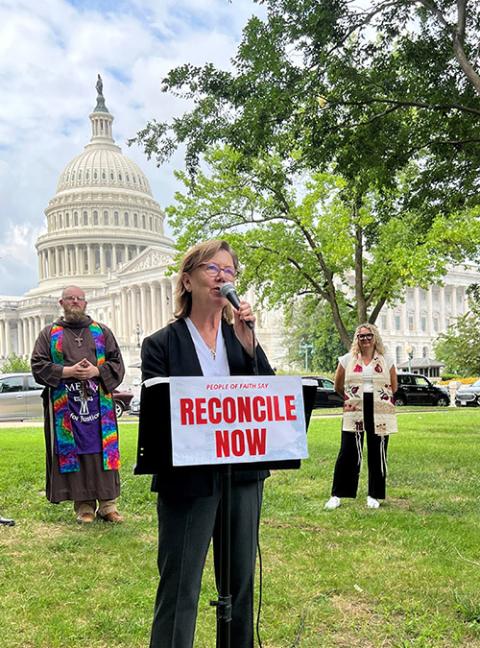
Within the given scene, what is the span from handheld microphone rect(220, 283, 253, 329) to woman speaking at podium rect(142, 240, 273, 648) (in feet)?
0.07

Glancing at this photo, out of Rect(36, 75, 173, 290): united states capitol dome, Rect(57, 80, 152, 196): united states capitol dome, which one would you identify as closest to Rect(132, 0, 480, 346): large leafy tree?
Rect(36, 75, 173, 290): united states capitol dome

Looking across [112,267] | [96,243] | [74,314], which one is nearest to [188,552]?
[74,314]

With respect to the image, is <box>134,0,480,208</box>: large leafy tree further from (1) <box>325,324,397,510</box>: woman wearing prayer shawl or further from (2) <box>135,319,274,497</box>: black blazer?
(2) <box>135,319,274,497</box>: black blazer

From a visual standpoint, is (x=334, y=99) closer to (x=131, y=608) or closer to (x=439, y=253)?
(x=131, y=608)

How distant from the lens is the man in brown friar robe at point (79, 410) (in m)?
6.95

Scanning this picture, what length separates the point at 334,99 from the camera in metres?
11.1

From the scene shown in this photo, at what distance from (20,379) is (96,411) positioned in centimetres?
2175

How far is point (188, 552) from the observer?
304 centimetres

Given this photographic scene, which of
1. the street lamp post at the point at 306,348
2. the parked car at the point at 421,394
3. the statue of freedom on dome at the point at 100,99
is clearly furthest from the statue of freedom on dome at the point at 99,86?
the parked car at the point at 421,394

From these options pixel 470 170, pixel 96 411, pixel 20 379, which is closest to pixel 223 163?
pixel 20 379

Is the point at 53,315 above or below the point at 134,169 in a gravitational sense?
below

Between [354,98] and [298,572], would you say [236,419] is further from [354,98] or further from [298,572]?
[354,98]

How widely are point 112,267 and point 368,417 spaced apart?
12565cm

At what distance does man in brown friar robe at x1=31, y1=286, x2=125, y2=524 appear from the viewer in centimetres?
695
